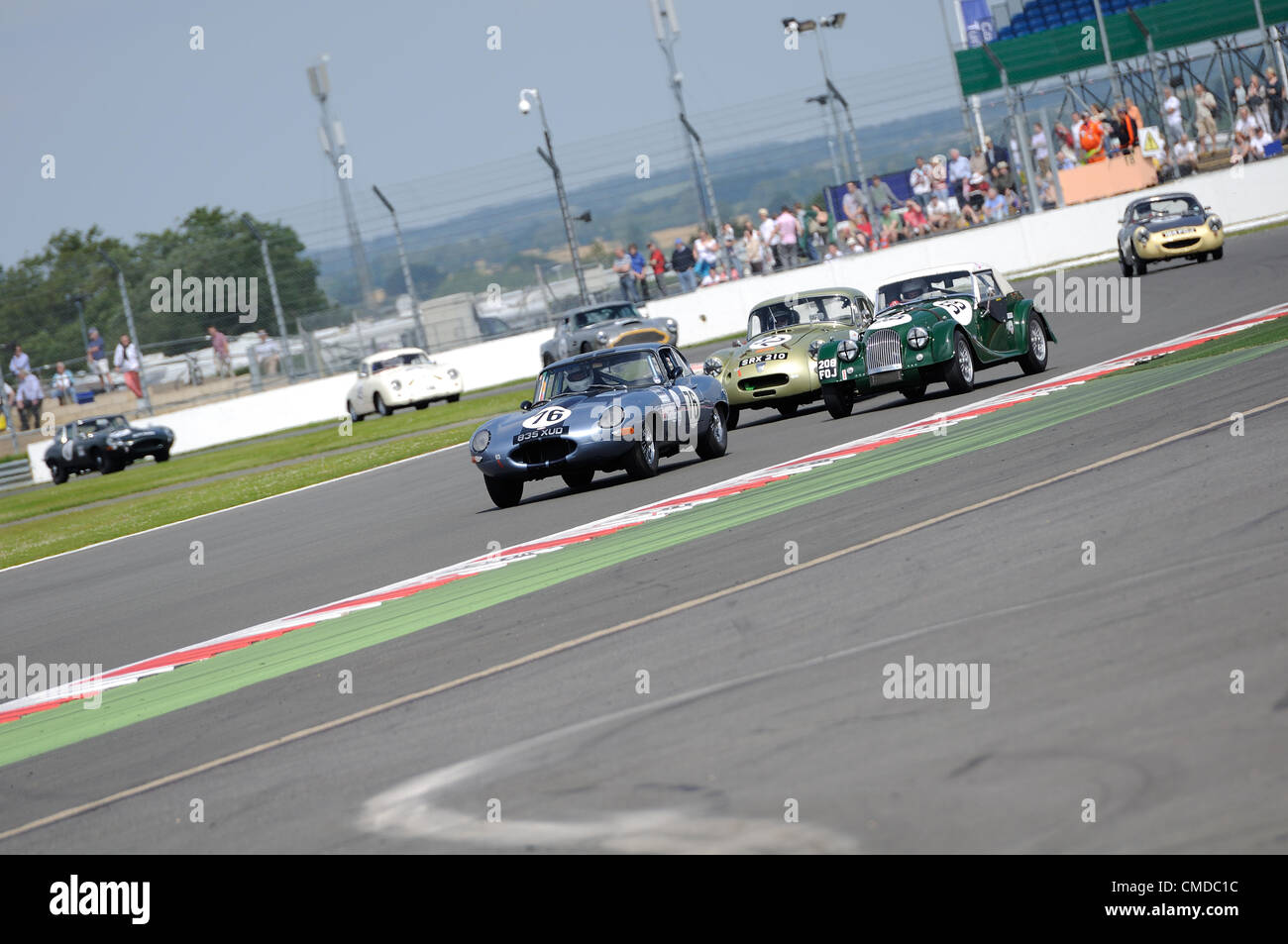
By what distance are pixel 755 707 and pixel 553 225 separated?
31.5m

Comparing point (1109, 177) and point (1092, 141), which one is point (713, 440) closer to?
point (1092, 141)

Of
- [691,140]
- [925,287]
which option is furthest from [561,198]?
[925,287]

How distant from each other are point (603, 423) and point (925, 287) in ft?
15.4

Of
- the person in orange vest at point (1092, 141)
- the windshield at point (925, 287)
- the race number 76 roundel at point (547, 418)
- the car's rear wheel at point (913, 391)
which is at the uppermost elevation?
the person in orange vest at point (1092, 141)

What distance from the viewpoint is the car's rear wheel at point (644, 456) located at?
13.7 meters

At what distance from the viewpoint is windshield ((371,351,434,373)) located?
3322 centimetres

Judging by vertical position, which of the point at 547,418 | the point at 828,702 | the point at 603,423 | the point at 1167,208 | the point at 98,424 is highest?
the point at 98,424

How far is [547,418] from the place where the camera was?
13.5 m

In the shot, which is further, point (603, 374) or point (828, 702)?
point (603, 374)

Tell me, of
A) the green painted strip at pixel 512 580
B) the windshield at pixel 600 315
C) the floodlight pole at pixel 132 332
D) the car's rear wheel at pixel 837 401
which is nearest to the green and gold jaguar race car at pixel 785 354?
the car's rear wheel at pixel 837 401

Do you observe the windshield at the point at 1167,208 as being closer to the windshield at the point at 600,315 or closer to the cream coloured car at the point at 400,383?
the windshield at the point at 600,315

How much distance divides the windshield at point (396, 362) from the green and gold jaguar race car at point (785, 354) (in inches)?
617

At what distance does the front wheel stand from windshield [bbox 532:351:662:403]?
0.72 meters
